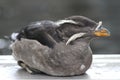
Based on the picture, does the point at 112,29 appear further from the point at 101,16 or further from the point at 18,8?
the point at 18,8

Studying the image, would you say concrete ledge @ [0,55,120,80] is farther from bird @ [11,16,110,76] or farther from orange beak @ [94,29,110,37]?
orange beak @ [94,29,110,37]

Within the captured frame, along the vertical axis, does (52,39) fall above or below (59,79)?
above

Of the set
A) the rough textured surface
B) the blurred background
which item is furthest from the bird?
the blurred background

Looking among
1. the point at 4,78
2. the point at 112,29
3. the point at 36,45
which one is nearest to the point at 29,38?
the point at 36,45

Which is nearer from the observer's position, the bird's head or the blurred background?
the bird's head

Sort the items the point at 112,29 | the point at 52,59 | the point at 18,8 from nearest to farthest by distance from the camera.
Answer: the point at 52,59, the point at 112,29, the point at 18,8

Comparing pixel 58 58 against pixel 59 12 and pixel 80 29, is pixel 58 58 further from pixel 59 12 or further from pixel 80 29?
pixel 59 12

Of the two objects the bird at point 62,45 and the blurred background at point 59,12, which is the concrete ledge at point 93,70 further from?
the blurred background at point 59,12
